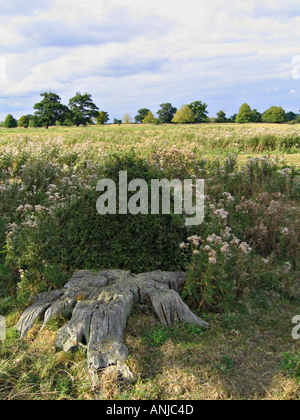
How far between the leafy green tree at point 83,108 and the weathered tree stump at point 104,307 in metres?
62.9

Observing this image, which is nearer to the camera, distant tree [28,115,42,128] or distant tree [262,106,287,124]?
distant tree [28,115,42,128]

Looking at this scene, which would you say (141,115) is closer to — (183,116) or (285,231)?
(183,116)

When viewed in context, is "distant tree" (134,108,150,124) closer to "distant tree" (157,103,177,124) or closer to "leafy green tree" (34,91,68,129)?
"distant tree" (157,103,177,124)

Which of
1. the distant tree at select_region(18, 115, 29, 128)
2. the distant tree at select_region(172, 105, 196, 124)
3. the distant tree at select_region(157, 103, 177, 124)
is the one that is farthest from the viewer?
the distant tree at select_region(157, 103, 177, 124)

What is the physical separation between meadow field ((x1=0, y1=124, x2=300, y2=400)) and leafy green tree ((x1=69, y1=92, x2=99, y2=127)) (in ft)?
194

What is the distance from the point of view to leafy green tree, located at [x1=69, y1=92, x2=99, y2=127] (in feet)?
210

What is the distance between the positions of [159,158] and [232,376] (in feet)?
19.2

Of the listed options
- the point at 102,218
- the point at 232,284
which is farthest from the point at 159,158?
the point at 232,284

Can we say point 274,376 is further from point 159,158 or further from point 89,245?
point 159,158

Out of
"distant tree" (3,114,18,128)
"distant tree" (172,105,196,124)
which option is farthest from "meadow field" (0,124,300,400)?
"distant tree" (172,105,196,124)

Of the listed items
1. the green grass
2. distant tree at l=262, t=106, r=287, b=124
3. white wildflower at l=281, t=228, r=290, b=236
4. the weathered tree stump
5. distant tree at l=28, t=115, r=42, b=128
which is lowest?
the green grass

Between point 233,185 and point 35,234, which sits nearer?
point 35,234

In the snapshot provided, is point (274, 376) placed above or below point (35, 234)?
below

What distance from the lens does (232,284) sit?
4.34 meters
